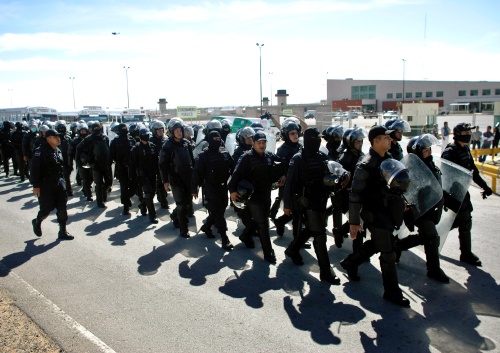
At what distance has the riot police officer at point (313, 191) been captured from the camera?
503 centimetres

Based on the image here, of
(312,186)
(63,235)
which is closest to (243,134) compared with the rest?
(312,186)

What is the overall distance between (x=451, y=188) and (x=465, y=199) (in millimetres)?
418

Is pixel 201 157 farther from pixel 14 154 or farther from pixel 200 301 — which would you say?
pixel 14 154

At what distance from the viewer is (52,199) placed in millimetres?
6902

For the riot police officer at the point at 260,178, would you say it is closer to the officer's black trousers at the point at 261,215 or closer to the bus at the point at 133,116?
the officer's black trousers at the point at 261,215

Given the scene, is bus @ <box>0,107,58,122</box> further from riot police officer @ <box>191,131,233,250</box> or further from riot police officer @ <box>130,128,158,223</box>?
riot police officer @ <box>191,131,233,250</box>

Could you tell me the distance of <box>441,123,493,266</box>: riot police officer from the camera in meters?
5.53

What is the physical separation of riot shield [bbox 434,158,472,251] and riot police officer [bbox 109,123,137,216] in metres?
6.02

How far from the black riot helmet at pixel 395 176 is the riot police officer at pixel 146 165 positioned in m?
5.03

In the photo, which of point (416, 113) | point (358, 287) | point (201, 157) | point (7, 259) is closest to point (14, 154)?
point (7, 259)

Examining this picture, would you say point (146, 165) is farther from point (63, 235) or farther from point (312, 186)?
point (312, 186)

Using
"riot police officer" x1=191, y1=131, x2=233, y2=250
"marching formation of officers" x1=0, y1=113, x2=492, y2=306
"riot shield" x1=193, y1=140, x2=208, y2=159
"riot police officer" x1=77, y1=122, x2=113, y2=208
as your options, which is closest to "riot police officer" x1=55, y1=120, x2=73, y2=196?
"riot police officer" x1=77, y1=122, x2=113, y2=208

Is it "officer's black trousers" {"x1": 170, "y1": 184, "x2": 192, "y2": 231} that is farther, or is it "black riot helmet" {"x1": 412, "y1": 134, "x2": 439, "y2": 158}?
"officer's black trousers" {"x1": 170, "y1": 184, "x2": 192, "y2": 231}

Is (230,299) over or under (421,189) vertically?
under
